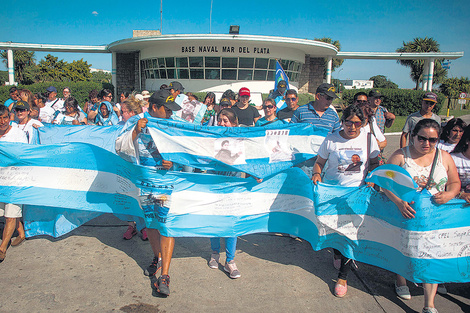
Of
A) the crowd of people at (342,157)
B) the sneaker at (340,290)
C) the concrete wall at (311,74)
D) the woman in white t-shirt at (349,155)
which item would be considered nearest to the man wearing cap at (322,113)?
the crowd of people at (342,157)

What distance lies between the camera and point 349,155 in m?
3.58

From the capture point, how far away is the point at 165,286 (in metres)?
3.36

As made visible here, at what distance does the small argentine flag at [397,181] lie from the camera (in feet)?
9.84

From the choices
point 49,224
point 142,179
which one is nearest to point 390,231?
point 142,179

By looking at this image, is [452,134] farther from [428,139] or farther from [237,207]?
[237,207]

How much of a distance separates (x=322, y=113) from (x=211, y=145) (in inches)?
69.4

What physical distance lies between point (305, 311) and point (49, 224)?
11.2ft

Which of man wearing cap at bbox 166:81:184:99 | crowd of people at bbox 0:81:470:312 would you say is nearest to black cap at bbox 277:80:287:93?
man wearing cap at bbox 166:81:184:99

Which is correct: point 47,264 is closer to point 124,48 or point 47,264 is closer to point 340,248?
point 340,248

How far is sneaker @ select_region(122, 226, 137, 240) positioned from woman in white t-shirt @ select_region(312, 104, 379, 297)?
2.68 meters

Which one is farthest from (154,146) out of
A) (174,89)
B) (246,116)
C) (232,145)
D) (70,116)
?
(70,116)

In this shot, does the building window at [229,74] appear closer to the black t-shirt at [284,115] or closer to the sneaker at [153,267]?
the black t-shirt at [284,115]

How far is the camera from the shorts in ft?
14.0

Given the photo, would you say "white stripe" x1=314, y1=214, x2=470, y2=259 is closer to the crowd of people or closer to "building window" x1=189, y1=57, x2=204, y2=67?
the crowd of people
